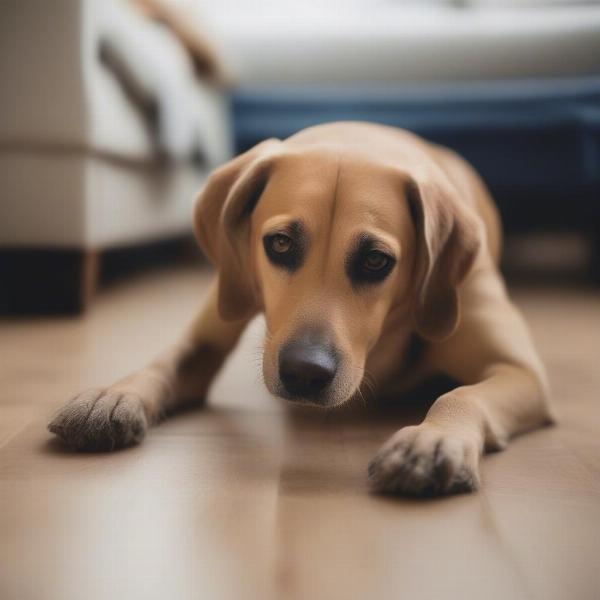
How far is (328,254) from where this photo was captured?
4.98 ft

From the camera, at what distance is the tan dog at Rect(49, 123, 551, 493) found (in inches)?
55.1

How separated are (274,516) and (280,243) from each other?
612 mm

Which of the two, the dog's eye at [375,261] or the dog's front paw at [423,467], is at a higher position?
the dog's eye at [375,261]

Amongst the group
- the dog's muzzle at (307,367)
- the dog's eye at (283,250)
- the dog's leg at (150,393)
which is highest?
the dog's eye at (283,250)

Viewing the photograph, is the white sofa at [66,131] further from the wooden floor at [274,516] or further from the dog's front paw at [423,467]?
the dog's front paw at [423,467]

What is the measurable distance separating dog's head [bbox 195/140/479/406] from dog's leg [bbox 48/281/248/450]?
0.12 meters

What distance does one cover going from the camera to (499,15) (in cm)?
521

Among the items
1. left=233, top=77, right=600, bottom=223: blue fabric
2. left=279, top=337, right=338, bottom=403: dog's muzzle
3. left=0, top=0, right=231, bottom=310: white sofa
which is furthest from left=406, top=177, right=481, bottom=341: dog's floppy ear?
left=233, top=77, right=600, bottom=223: blue fabric

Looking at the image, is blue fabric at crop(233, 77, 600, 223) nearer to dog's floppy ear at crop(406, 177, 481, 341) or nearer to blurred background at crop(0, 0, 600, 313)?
blurred background at crop(0, 0, 600, 313)

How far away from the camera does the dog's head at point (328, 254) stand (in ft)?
4.69

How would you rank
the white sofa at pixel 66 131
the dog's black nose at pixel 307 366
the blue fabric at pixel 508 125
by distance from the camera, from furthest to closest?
the blue fabric at pixel 508 125 < the white sofa at pixel 66 131 < the dog's black nose at pixel 307 366

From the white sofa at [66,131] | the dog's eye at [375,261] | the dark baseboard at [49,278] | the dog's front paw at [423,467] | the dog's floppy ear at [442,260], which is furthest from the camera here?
the dark baseboard at [49,278]

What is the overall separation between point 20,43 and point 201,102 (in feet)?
4.65

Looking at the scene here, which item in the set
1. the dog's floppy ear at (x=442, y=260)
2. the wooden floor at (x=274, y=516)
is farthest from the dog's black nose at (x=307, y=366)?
the dog's floppy ear at (x=442, y=260)
